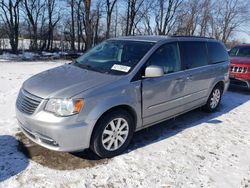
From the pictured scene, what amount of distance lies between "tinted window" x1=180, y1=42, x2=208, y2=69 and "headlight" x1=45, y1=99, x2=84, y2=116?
2.31 m

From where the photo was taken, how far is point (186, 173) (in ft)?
11.0

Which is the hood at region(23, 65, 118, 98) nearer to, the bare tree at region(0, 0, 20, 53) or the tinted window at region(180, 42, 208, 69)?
the tinted window at region(180, 42, 208, 69)

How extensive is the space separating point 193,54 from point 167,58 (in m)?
0.93

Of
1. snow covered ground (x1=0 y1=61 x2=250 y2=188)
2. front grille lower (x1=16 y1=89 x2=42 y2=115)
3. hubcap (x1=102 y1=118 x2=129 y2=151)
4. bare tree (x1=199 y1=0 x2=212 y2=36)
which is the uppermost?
bare tree (x1=199 y1=0 x2=212 y2=36)

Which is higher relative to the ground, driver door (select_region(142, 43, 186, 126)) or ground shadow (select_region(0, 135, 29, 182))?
driver door (select_region(142, 43, 186, 126))

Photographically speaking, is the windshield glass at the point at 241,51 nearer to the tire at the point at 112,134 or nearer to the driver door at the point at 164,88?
the driver door at the point at 164,88

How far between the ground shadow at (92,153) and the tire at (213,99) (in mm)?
137

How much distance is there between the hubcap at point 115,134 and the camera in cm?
345

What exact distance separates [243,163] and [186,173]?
3.26ft

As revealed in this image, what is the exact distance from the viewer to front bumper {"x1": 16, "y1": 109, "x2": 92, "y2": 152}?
303 cm

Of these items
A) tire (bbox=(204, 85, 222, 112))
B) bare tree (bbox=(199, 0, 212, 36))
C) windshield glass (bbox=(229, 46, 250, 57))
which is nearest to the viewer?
tire (bbox=(204, 85, 222, 112))

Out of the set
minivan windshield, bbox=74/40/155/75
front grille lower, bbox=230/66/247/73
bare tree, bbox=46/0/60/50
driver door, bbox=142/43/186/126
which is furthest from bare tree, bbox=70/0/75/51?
driver door, bbox=142/43/186/126

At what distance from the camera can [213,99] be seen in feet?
19.1

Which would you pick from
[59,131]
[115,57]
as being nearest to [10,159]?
[59,131]
